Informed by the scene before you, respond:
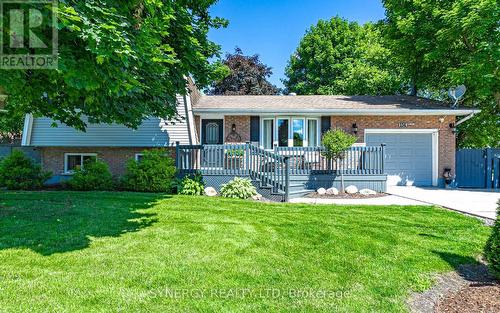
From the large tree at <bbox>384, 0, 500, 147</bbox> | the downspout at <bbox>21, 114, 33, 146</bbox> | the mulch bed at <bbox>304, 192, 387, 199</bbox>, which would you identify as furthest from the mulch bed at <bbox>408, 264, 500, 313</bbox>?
the downspout at <bbox>21, 114, 33, 146</bbox>

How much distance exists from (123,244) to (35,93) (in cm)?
317

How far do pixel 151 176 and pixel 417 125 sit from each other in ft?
37.2

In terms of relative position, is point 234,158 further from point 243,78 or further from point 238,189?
point 243,78

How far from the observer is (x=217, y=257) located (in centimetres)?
408

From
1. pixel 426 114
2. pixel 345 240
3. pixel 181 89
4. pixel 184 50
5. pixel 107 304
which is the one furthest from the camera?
pixel 426 114

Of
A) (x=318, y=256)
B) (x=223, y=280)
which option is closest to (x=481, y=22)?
(x=318, y=256)

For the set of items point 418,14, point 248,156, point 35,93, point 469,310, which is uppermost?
point 418,14

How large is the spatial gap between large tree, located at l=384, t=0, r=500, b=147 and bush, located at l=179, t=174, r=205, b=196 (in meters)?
11.0

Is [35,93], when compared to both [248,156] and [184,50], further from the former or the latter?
[248,156]

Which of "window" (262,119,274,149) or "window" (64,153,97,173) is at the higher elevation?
"window" (262,119,274,149)

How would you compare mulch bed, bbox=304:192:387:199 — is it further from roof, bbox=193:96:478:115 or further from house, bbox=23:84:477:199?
roof, bbox=193:96:478:115

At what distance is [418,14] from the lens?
1400 centimetres

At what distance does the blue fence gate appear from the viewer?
43.9 ft

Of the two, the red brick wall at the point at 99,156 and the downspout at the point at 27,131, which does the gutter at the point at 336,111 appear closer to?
the red brick wall at the point at 99,156
